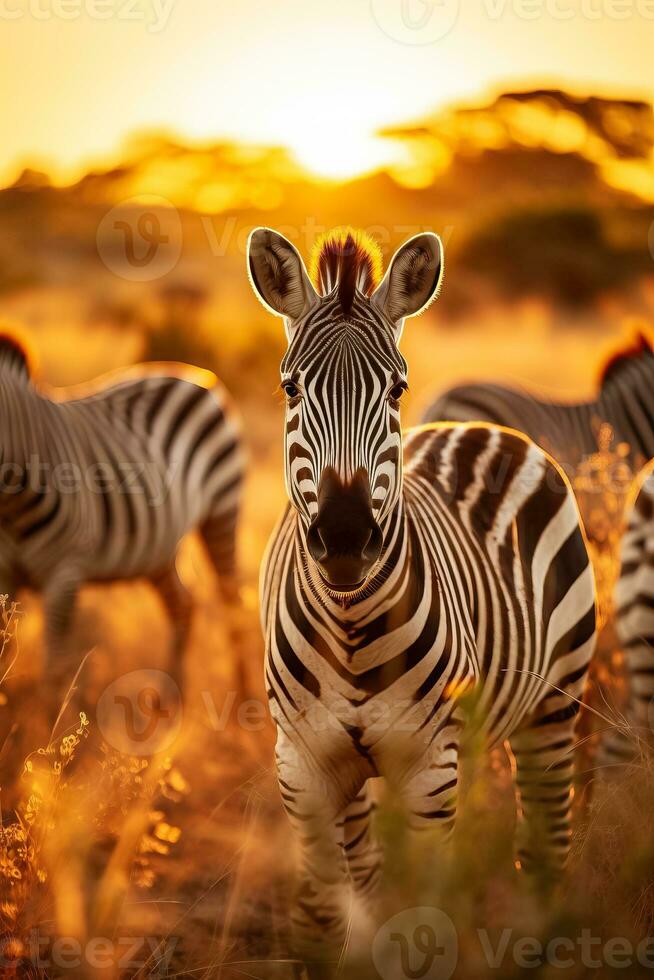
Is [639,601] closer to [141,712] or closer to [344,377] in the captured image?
[344,377]

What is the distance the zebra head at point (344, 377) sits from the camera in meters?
3.31

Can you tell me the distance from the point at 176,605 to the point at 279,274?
477 cm

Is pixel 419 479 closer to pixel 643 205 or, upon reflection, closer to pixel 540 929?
pixel 540 929

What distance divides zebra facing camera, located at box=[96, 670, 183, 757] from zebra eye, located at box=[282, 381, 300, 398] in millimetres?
2733

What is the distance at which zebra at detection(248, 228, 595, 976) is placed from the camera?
11.4 ft

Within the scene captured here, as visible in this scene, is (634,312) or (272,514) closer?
(272,514)

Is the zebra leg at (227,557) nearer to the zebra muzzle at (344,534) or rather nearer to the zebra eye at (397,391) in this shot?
the zebra eye at (397,391)

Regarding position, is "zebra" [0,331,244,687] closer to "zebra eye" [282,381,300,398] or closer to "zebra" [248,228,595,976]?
"zebra" [248,228,595,976]

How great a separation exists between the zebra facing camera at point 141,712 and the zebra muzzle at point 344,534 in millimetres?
2794

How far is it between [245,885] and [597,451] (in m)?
5.24

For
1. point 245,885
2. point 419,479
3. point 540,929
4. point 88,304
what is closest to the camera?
point 540,929

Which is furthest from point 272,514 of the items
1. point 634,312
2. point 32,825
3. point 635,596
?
→ point 634,312

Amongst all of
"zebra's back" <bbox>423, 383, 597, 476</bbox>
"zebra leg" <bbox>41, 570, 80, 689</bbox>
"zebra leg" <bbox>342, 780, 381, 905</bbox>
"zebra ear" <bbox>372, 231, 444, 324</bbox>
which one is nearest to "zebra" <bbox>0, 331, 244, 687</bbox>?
"zebra leg" <bbox>41, 570, 80, 689</bbox>

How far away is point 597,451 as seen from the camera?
8914 mm
